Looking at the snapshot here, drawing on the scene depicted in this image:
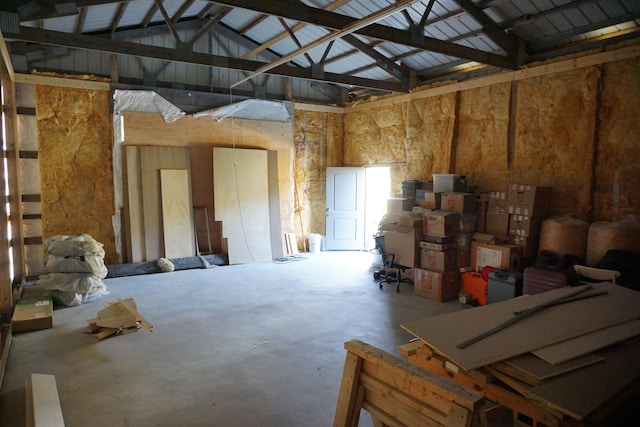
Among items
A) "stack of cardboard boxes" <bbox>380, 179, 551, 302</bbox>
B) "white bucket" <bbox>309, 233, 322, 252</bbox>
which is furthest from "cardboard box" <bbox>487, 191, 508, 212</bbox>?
"white bucket" <bbox>309, 233, 322, 252</bbox>

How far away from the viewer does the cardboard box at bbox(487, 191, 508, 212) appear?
221 inches

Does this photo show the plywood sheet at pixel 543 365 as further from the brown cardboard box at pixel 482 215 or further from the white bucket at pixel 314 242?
the white bucket at pixel 314 242

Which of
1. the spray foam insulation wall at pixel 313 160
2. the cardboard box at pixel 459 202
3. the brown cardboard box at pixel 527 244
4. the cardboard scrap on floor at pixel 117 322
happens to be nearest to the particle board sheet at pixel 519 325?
the brown cardboard box at pixel 527 244

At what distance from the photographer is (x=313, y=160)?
9188mm

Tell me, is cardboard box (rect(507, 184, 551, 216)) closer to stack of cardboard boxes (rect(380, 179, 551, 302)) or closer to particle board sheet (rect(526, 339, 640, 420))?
stack of cardboard boxes (rect(380, 179, 551, 302))

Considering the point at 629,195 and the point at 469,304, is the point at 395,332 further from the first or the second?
the point at 629,195

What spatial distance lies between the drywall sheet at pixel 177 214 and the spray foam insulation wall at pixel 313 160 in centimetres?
245

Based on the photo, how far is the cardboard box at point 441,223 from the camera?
5500 mm

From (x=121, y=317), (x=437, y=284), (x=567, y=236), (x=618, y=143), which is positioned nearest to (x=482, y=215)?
(x=567, y=236)

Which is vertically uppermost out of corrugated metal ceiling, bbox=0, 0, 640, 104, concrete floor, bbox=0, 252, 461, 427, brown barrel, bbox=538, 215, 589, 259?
corrugated metal ceiling, bbox=0, 0, 640, 104

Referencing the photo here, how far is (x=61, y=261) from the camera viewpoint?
17.0ft

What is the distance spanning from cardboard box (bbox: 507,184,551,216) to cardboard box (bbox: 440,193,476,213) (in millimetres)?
505

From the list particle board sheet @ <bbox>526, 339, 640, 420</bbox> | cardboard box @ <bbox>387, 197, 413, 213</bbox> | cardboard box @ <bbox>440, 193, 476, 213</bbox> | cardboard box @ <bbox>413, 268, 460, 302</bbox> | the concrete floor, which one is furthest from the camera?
cardboard box @ <bbox>387, 197, 413, 213</bbox>

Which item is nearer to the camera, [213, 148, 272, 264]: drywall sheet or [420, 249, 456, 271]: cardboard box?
[420, 249, 456, 271]: cardboard box
